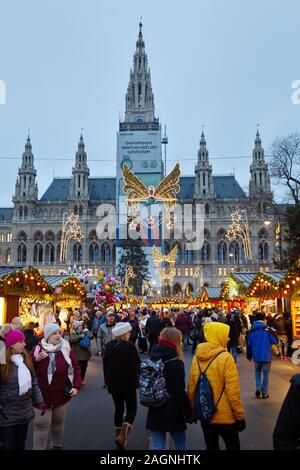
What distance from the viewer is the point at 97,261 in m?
70.6

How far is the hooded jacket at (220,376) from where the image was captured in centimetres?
363

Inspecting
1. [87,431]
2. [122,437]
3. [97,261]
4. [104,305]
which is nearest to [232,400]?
[122,437]

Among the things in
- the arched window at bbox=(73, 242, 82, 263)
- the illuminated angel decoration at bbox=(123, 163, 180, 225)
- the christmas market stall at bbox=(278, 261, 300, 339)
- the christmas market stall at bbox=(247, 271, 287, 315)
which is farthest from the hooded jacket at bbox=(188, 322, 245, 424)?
the arched window at bbox=(73, 242, 82, 263)

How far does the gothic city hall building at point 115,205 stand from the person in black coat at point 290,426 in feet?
205

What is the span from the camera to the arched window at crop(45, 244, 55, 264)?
70.6m

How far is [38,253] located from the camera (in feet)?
234

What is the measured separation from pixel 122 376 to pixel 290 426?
113 inches

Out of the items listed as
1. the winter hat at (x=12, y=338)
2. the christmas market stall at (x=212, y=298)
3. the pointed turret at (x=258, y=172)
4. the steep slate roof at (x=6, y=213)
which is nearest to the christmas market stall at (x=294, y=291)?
the winter hat at (x=12, y=338)

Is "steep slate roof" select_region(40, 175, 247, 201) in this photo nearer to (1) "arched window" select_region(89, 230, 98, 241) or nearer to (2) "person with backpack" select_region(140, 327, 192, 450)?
(1) "arched window" select_region(89, 230, 98, 241)

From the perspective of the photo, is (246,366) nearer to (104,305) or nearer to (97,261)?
(104,305)

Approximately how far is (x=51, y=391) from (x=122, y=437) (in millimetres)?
1226

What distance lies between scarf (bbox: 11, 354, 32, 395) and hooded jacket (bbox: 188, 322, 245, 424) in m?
1.37

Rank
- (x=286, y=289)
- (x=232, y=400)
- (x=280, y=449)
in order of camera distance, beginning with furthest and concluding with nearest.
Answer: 1. (x=286, y=289)
2. (x=232, y=400)
3. (x=280, y=449)

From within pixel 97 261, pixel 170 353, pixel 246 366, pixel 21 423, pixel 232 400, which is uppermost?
pixel 97 261
